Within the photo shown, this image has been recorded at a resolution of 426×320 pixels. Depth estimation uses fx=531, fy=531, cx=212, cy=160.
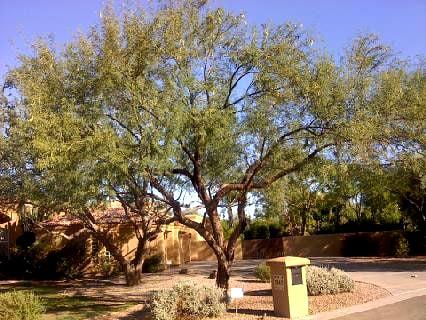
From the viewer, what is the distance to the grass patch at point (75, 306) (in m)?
15.1

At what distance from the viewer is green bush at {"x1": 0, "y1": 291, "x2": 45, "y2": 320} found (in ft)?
37.0

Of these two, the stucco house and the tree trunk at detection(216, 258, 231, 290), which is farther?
the stucco house

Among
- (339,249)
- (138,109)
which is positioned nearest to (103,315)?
(138,109)

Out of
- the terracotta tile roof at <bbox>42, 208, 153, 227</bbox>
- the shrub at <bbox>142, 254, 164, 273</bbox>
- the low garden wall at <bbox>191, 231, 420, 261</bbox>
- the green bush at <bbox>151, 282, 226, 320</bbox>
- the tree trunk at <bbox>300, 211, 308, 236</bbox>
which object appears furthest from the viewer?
the tree trunk at <bbox>300, 211, 308, 236</bbox>

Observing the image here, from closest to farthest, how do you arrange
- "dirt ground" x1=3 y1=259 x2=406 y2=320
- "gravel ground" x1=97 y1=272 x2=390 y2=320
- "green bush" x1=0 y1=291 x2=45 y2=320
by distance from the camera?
"green bush" x1=0 y1=291 x2=45 y2=320
"gravel ground" x1=97 y1=272 x2=390 y2=320
"dirt ground" x1=3 y1=259 x2=406 y2=320

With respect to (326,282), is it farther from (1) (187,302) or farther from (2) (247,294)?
(1) (187,302)

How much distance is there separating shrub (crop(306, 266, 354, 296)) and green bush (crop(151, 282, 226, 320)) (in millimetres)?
3387

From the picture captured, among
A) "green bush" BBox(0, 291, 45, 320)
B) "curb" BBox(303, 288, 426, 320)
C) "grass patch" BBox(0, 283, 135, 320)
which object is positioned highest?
"green bush" BBox(0, 291, 45, 320)

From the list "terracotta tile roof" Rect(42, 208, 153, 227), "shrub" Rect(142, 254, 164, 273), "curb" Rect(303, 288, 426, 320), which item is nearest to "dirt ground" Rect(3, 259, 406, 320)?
"curb" Rect(303, 288, 426, 320)

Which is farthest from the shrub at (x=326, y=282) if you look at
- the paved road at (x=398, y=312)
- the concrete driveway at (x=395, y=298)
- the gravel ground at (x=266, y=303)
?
the paved road at (x=398, y=312)

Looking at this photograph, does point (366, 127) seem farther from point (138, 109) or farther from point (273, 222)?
point (273, 222)

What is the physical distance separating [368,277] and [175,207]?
9743 mm

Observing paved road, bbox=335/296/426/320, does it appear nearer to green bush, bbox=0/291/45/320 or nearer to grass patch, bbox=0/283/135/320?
green bush, bbox=0/291/45/320

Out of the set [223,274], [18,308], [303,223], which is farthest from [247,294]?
[303,223]
